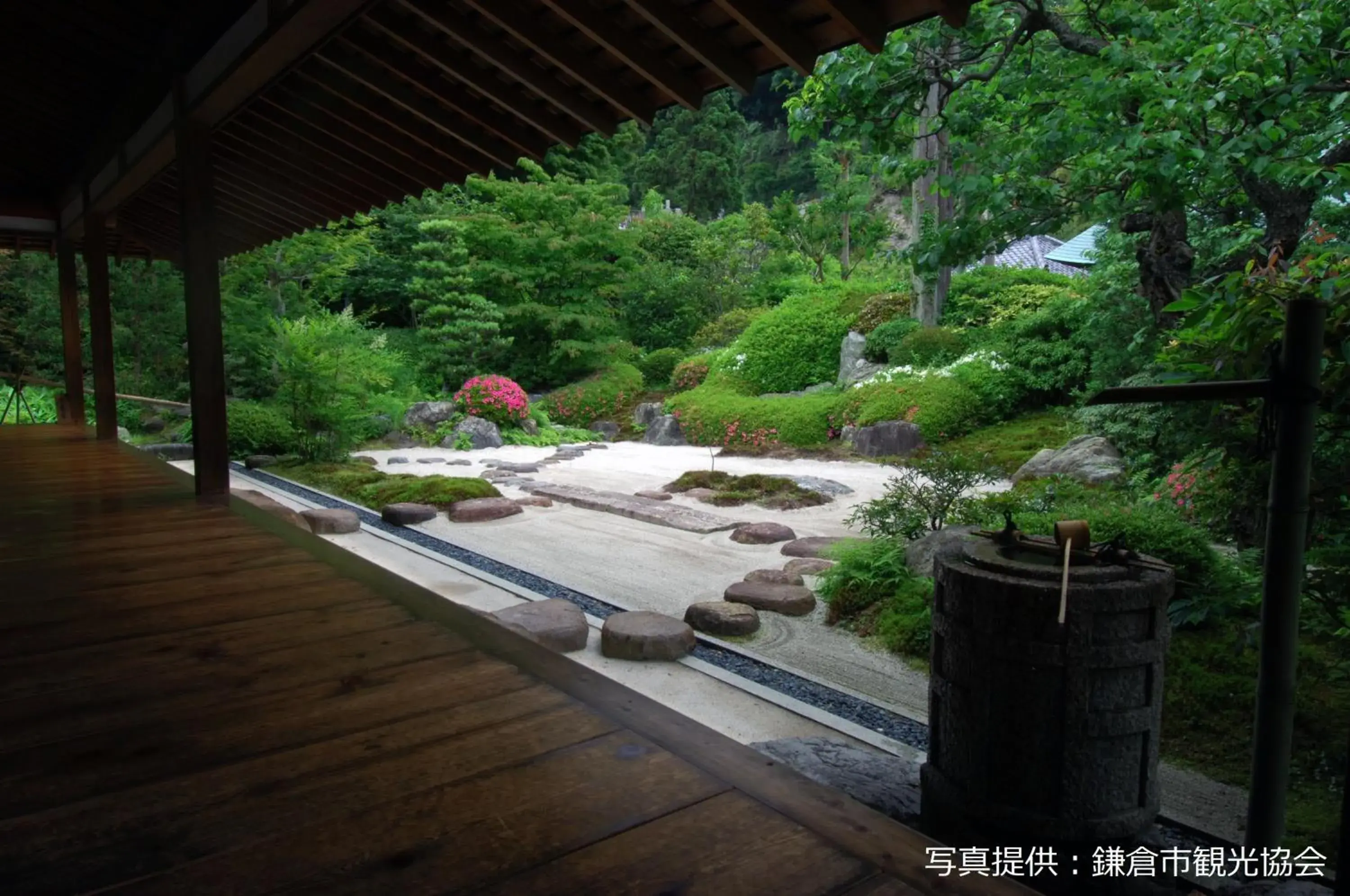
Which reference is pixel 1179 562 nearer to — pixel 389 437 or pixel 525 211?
pixel 389 437

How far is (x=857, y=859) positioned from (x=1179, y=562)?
10.5 feet

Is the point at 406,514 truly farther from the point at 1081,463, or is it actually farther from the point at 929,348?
the point at 929,348

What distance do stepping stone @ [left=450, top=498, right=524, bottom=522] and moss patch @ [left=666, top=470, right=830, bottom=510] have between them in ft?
6.28

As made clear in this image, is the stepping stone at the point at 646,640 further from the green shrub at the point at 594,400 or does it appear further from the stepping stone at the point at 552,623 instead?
the green shrub at the point at 594,400

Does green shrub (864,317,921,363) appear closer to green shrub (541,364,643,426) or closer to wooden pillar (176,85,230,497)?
green shrub (541,364,643,426)

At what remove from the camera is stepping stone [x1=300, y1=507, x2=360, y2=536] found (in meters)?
6.48

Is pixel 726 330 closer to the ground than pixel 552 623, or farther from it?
farther from it

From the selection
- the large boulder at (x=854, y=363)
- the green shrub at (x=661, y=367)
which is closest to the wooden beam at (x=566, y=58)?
the large boulder at (x=854, y=363)

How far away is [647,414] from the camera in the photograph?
14750 mm

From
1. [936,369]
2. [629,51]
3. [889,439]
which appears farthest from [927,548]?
[936,369]

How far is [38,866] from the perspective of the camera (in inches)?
43.9

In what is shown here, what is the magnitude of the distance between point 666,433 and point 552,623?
958cm

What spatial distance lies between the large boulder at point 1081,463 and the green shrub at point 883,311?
19.8ft

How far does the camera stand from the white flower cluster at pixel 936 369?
35.5ft
